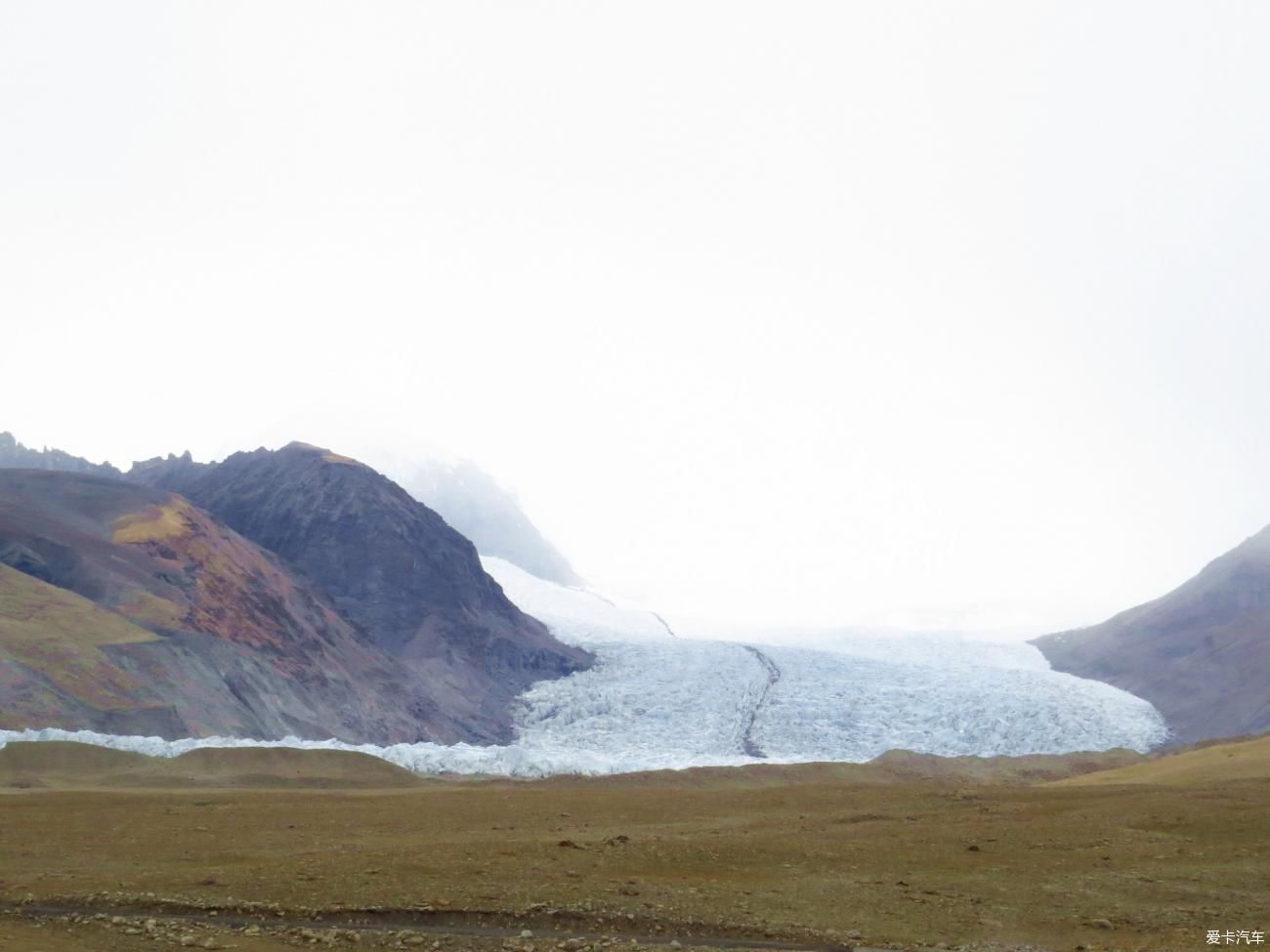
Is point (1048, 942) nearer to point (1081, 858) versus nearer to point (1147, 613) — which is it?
point (1081, 858)

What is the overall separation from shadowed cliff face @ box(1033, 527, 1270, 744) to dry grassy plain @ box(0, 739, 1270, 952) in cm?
4051

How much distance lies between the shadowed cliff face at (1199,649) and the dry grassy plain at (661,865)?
1595 inches

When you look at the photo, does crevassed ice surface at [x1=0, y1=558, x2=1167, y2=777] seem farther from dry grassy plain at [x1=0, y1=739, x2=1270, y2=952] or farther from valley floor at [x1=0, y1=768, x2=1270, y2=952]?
valley floor at [x1=0, y1=768, x2=1270, y2=952]

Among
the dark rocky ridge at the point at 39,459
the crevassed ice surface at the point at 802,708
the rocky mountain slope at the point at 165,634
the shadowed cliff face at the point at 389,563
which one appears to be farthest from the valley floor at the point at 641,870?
the dark rocky ridge at the point at 39,459

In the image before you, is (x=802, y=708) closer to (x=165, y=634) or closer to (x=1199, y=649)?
(x=1199, y=649)

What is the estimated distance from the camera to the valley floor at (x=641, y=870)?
41.7 ft

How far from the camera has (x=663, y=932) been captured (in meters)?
12.8

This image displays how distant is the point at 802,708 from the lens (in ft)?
198

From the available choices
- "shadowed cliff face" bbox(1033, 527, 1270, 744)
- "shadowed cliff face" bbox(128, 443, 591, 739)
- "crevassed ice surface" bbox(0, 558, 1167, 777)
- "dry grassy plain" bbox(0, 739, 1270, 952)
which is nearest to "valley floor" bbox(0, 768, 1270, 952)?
"dry grassy plain" bbox(0, 739, 1270, 952)

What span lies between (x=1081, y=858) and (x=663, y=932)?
797 cm
